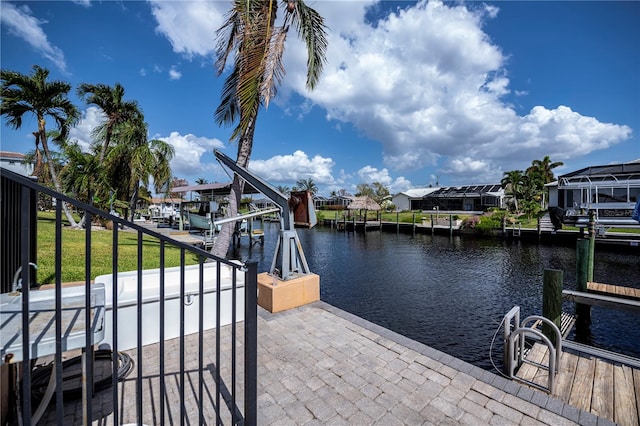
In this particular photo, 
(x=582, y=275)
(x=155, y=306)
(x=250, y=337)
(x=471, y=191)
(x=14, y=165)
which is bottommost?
(x=582, y=275)

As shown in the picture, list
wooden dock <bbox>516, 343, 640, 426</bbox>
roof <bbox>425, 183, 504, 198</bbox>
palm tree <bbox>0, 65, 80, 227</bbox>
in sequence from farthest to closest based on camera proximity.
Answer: roof <bbox>425, 183, 504, 198</bbox>, palm tree <bbox>0, 65, 80, 227</bbox>, wooden dock <bbox>516, 343, 640, 426</bbox>

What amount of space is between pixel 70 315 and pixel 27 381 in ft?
1.86

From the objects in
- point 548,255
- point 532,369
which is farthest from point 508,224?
point 532,369

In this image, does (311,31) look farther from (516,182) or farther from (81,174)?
(516,182)

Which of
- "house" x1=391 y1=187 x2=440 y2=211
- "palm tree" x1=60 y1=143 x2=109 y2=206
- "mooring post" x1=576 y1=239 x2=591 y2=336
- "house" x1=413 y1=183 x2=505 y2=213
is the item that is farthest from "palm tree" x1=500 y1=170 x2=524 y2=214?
"palm tree" x1=60 y1=143 x2=109 y2=206

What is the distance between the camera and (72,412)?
8.82 feet

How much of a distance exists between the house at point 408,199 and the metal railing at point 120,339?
158 feet

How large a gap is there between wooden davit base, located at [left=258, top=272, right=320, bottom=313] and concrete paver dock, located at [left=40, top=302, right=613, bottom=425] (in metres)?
0.97

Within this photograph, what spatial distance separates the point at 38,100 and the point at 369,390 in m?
16.3

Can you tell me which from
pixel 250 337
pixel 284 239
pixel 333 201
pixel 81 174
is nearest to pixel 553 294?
pixel 284 239

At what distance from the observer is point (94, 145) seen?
17.4 m

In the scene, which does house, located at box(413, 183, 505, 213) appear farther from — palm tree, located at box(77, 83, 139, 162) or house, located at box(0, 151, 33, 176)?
house, located at box(0, 151, 33, 176)

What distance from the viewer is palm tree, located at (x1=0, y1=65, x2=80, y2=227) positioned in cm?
1142

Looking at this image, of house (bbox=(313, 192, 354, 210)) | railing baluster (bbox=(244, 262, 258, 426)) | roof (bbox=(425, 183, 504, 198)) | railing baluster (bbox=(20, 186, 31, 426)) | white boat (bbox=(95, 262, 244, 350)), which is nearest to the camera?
railing baluster (bbox=(20, 186, 31, 426))
